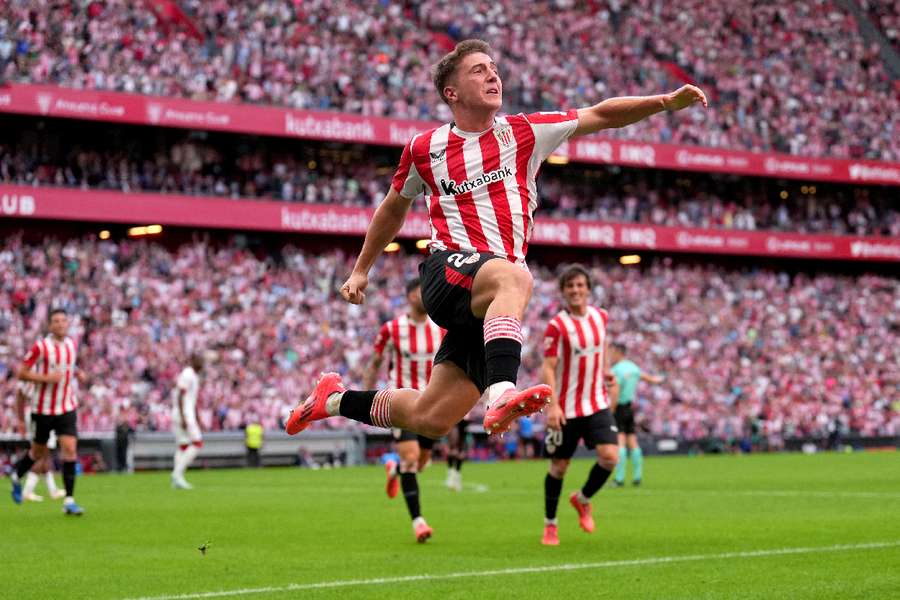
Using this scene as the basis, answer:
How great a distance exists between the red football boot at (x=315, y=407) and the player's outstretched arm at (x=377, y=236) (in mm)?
533

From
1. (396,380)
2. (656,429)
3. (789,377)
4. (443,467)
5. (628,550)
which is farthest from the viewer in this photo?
(789,377)

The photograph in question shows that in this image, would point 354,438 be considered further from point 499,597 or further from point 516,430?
point 499,597

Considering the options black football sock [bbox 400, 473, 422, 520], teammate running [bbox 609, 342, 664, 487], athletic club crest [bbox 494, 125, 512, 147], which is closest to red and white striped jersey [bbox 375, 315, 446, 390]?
black football sock [bbox 400, 473, 422, 520]

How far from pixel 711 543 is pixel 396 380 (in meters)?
4.31

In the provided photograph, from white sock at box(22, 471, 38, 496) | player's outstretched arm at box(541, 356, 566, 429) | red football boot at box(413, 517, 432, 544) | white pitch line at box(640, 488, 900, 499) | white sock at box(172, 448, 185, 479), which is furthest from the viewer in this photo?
white sock at box(172, 448, 185, 479)

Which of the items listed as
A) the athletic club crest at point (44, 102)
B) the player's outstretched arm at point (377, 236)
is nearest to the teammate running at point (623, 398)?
the player's outstretched arm at point (377, 236)

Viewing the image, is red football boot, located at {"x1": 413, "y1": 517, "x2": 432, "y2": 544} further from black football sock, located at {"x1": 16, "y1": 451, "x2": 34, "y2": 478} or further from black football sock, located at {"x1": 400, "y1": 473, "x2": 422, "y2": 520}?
black football sock, located at {"x1": 16, "y1": 451, "x2": 34, "y2": 478}

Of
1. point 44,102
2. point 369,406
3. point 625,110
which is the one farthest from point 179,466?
point 625,110

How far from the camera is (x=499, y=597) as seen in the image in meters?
8.15

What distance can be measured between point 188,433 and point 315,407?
1638 cm

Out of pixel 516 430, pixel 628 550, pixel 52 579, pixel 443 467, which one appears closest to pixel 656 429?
pixel 516 430

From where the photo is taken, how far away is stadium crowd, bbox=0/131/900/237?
1501 inches

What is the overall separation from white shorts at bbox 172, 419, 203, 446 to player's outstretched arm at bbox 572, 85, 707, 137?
16.9 m

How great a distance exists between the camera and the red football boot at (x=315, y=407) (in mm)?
7609
